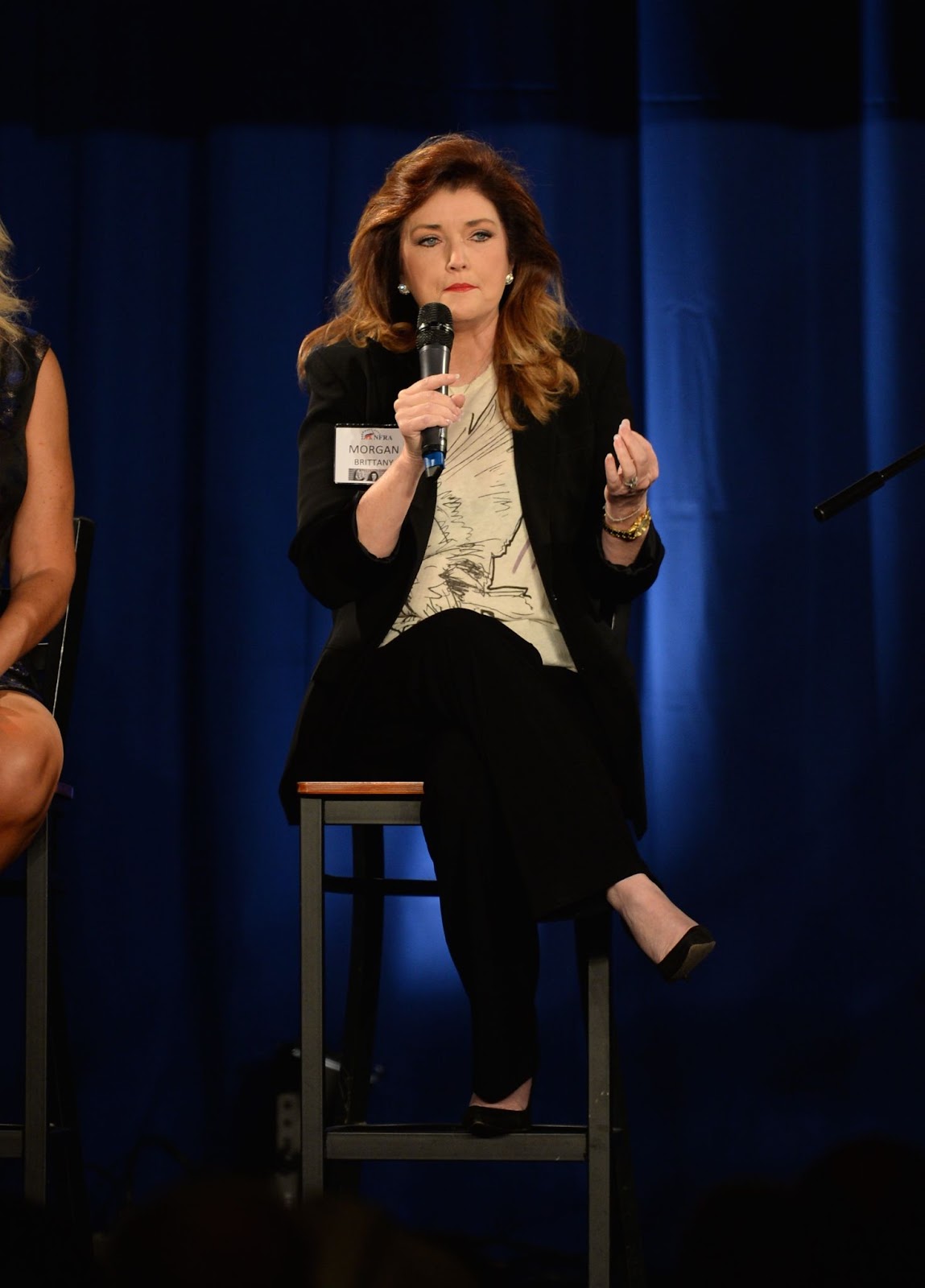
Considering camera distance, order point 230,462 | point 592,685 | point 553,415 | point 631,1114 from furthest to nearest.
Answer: point 230,462, point 631,1114, point 553,415, point 592,685

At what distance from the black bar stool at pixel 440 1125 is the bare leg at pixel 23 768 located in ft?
0.95

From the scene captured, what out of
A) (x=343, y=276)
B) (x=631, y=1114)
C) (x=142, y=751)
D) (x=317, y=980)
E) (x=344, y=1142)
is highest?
(x=343, y=276)

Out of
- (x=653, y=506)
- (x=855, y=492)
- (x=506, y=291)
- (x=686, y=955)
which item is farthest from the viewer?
(x=653, y=506)

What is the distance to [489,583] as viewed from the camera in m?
1.99

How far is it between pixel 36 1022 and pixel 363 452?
83 cm

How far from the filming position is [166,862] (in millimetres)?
2621

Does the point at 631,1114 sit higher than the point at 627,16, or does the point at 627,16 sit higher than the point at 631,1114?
the point at 627,16

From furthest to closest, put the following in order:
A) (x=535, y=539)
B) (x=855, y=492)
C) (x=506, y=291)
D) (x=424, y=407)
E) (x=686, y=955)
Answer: (x=506, y=291) < (x=535, y=539) < (x=855, y=492) < (x=424, y=407) < (x=686, y=955)

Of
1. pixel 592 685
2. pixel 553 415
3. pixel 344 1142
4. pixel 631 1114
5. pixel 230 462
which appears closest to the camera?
pixel 344 1142

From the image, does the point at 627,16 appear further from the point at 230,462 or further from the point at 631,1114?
the point at 631,1114

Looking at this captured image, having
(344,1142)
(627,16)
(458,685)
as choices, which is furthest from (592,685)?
(627,16)

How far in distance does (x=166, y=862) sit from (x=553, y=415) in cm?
108

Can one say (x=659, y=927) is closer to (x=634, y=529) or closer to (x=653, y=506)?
(x=634, y=529)

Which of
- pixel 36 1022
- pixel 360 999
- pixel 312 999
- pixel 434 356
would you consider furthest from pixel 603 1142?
pixel 434 356
